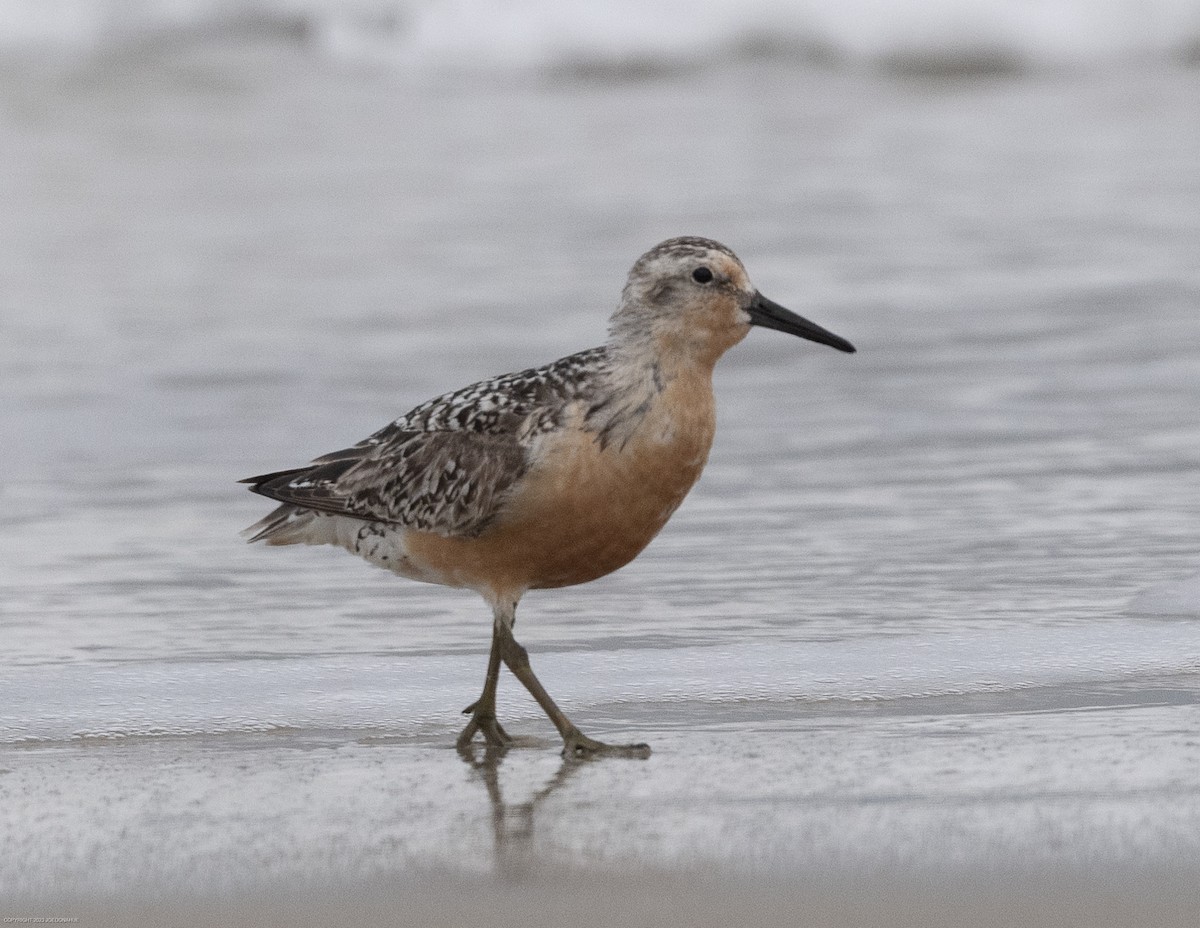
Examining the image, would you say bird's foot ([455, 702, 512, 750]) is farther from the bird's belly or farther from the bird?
the bird's belly

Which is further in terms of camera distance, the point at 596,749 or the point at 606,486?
the point at 606,486

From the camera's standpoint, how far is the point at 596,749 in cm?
602

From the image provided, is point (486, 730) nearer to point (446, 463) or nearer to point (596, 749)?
point (596, 749)

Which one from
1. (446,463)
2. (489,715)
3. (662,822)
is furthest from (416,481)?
(662,822)

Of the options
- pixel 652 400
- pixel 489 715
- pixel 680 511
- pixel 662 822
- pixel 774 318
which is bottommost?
pixel 680 511

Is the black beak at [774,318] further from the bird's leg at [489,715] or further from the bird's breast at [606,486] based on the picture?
the bird's leg at [489,715]

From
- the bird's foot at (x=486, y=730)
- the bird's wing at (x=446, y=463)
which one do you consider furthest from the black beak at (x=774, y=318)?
the bird's foot at (x=486, y=730)

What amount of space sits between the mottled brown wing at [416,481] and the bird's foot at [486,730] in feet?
1.86

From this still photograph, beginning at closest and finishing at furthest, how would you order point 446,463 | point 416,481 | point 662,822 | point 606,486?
point 662,822 → point 606,486 → point 446,463 → point 416,481

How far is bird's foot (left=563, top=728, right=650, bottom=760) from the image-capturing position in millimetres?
5988

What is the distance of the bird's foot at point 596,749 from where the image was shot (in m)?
5.99

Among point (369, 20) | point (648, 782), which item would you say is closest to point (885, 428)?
point (648, 782)

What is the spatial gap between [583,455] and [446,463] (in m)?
0.55

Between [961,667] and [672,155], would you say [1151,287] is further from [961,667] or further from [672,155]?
[961,667]
